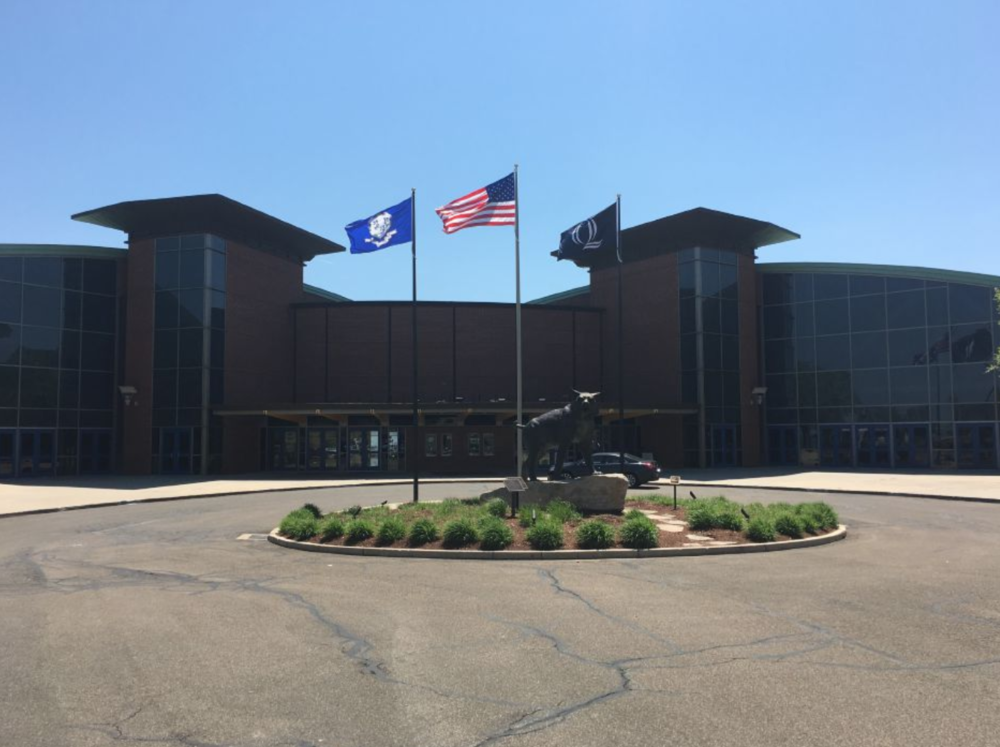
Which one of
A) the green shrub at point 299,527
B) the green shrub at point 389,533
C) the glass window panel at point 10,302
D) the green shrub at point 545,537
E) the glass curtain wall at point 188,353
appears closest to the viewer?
the green shrub at point 545,537

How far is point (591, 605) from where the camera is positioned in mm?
8906

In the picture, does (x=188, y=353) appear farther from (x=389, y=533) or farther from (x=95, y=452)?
(x=389, y=533)

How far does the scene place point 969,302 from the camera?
37.8 m

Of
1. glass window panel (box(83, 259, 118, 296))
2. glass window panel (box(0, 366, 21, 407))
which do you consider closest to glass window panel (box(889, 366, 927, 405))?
glass window panel (box(83, 259, 118, 296))

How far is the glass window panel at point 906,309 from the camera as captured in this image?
129 feet

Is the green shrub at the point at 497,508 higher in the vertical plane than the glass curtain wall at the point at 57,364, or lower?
lower

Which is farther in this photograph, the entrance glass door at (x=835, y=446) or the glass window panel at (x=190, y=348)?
the entrance glass door at (x=835, y=446)

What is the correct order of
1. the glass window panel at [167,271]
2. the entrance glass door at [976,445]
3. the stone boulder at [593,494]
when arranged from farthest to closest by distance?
the glass window panel at [167,271], the entrance glass door at [976,445], the stone boulder at [593,494]

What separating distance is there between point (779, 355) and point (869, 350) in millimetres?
4956

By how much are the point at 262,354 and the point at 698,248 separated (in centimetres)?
2544

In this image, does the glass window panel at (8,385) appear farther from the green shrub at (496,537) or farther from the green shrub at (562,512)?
the green shrub at (496,537)

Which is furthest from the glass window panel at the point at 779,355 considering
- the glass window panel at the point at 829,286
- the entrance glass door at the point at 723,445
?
the entrance glass door at the point at 723,445

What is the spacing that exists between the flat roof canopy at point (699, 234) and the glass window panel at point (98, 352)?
1188 inches

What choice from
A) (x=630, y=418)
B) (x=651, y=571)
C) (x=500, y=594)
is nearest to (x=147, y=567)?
(x=500, y=594)
